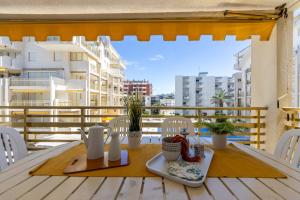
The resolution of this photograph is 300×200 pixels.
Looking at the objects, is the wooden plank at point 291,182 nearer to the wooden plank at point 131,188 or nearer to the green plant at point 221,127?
the green plant at point 221,127

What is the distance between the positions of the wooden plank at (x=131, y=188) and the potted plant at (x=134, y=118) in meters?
0.55

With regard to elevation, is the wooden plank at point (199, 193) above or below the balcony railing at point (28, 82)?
below

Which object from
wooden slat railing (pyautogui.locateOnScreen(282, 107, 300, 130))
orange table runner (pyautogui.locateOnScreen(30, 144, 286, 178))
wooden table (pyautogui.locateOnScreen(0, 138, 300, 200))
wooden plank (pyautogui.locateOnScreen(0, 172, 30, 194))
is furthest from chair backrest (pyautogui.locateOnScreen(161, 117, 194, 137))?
wooden slat railing (pyautogui.locateOnScreen(282, 107, 300, 130))

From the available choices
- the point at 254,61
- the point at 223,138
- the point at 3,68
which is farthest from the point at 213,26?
the point at 3,68

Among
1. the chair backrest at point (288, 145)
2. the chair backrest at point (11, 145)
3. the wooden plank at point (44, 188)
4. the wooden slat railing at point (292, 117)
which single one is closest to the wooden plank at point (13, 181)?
the wooden plank at point (44, 188)

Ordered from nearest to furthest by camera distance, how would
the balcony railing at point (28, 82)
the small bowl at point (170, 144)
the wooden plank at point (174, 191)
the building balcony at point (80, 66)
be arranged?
the wooden plank at point (174, 191), the small bowl at point (170, 144), the balcony railing at point (28, 82), the building balcony at point (80, 66)

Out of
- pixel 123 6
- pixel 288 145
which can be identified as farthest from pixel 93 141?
pixel 123 6

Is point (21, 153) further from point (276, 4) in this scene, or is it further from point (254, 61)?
point (254, 61)

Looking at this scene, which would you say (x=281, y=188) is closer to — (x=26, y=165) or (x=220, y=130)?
(x=220, y=130)

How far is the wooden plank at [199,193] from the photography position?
747 mm

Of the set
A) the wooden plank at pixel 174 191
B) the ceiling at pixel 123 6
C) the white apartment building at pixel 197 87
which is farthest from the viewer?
the white apartment building at pixel 197 87

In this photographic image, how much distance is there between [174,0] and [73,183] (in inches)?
97.7

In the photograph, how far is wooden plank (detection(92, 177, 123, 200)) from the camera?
75cm

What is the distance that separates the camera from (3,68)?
9.33 meters
